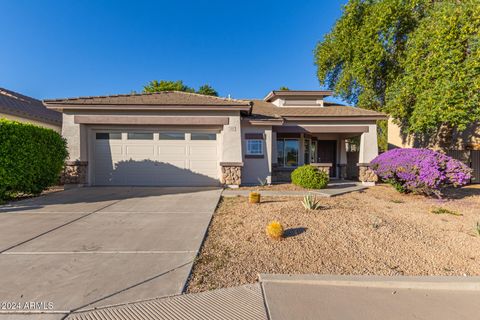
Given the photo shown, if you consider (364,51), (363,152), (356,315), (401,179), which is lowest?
(356,315)

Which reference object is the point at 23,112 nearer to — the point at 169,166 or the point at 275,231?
the point at 169,166

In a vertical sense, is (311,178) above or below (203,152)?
below

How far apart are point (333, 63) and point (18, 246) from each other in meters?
21.1

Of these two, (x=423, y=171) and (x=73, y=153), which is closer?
(x=423, y=171)

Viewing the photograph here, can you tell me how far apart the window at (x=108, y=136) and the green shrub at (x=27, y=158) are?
157 centimetres

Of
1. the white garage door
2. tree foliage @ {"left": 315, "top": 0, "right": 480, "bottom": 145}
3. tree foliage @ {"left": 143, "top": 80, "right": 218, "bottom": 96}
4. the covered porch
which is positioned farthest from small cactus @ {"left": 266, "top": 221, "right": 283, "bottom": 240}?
tree foliage @ {"left": 143, "top": 80, "right": 218, "bottom": 96}

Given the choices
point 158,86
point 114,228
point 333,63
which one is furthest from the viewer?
point 158,86

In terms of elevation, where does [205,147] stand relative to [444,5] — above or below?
below

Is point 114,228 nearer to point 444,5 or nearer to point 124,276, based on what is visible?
point 124,276

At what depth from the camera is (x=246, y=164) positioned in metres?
11.1

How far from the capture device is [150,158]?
10.5 m

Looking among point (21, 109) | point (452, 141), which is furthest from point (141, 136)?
point (452, 141)

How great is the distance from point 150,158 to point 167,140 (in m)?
1.15

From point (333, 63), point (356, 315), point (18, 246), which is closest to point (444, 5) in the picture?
point (333, 63)
